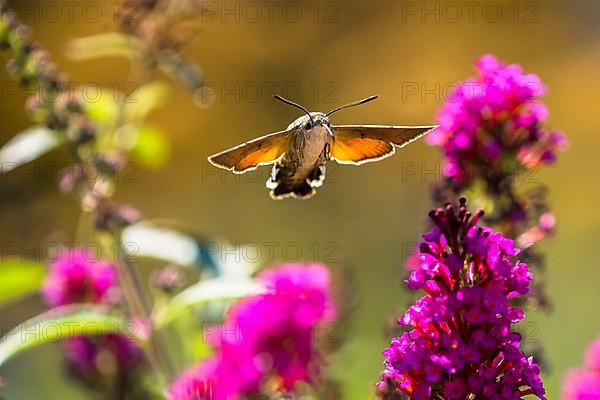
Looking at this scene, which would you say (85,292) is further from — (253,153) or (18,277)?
(253,153)

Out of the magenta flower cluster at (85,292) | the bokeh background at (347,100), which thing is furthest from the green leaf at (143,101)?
the bokeh background at (347,100)

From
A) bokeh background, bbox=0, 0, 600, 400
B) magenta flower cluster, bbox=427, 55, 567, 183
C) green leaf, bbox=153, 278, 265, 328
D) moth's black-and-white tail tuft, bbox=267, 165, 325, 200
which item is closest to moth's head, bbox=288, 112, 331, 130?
moth's black-and-white tail tuft, bbox=267, 165, 325, 200

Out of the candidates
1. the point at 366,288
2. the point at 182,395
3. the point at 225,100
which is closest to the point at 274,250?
the point at 366,288

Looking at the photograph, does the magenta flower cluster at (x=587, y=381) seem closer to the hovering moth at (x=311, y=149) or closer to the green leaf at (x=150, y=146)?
the hovering moth at (x=311, y=149)

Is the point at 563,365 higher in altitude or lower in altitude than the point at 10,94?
lower

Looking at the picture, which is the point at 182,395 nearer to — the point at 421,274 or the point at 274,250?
the point at 421,274

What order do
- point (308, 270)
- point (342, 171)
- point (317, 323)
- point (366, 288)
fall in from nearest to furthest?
point (317, 323), point (308, 270), point (366, 288), point (342, 171)
